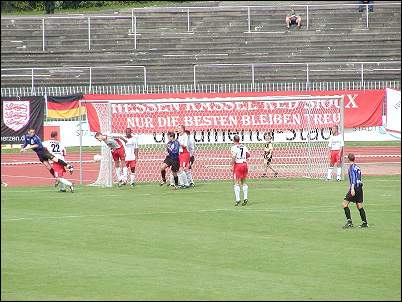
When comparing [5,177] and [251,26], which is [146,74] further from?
[5,177]

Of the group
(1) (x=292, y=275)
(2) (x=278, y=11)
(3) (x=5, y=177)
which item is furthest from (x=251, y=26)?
(1) (x=292, y=275)

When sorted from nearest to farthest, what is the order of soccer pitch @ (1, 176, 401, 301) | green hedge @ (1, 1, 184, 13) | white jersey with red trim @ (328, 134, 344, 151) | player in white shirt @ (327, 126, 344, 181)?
soccer pitch @ (1, 176, 401, 301) < player in white shirt @ (327, 126, 344, 181) < white jersey with red trim @ (328, 134, 344, 151) < green hedge @ (1, 1, 184, 13)

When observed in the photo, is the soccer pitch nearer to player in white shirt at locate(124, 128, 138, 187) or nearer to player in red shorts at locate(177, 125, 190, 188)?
player in red shorts at locate(177, 125, 190, 188)

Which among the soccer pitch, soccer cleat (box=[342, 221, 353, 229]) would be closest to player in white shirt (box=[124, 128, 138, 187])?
the soccer pitch

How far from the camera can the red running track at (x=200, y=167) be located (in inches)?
1577

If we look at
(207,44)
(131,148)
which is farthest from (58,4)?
(131,148)

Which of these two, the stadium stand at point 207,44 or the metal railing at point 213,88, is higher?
the stadium stand at point 207,44

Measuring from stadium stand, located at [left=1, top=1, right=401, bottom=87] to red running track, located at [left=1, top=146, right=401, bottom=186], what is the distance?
1156 centimetres

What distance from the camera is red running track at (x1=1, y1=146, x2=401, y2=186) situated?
4006 centimetres

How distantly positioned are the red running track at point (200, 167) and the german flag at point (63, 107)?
4295mm

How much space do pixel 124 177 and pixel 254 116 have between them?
696 centimetres

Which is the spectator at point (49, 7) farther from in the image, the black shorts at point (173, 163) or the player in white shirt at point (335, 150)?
the black shorts at point (173, 163)

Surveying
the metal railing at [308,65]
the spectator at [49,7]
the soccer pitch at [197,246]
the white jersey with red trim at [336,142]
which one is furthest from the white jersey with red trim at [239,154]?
the spectator at [49,7]

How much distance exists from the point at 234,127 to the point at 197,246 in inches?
758
